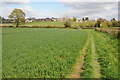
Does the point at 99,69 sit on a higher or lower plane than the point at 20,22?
lower

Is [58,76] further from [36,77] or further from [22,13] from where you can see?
[22,13]

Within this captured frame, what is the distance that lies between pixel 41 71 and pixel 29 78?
0.87 meters

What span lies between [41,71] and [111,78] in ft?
11.2

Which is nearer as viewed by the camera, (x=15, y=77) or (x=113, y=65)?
(x=15, y=77)

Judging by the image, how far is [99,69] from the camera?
22.5ft

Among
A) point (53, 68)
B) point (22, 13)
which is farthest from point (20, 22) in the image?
point (53, 68)

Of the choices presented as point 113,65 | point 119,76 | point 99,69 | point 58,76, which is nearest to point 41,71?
point 58,76

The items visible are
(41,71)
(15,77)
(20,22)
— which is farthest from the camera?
(20,22)

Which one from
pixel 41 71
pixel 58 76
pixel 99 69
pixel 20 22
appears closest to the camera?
pixel 58 76

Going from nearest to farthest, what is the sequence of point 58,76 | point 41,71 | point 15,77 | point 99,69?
point 15,77
point 58,76
point 41,71
point 99,69

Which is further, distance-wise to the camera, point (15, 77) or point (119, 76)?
point (119, 76)

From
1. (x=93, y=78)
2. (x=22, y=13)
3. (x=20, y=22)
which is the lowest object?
(x=93, y=78)

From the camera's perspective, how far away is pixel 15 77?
205 inches

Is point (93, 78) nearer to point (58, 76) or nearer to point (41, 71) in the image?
point (58, 76)
